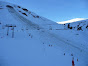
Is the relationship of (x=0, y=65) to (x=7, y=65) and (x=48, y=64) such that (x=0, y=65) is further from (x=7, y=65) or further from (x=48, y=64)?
(x=48, y=64)

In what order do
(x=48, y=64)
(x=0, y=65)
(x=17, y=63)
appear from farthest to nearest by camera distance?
(x=48, y=64) < (x=17, y=63) < (x=0, y=65)

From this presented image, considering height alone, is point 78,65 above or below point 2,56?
below

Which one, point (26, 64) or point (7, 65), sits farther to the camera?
point (26, 64)

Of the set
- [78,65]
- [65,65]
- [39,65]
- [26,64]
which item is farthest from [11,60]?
[78,65]

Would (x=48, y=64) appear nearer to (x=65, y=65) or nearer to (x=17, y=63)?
(x=65, y=65)

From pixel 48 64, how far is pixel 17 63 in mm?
1602

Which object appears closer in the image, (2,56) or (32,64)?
(32,64)

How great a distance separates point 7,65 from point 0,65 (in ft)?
1.01

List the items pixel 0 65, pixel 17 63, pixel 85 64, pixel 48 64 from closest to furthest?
pixel 0 65, pixel 17 63, pixel 48 64, pixel 85 64

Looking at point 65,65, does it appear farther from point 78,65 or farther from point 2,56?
point 2,56

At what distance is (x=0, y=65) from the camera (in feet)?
13.1

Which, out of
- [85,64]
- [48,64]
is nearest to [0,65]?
[48,64]

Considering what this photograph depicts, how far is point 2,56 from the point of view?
4.80 m

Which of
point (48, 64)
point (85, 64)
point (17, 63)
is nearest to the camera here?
point (17, 63)
